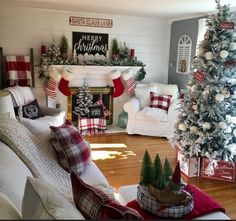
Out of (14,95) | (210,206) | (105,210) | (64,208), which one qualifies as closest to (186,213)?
(210,206)

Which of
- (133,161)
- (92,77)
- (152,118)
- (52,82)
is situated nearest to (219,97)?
(133,161)

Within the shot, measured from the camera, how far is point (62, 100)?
5562 millimetres

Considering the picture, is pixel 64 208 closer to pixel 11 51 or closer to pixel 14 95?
pixel 14 95

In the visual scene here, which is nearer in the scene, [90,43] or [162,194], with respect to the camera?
[162,194]

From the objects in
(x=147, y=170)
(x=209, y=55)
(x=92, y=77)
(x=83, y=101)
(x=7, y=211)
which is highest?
(x=209, y=55)

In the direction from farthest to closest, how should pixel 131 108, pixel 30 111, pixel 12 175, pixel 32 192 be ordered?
1. pixel 131 108
2. pixel 30 111
3. pixel 12 175
4. pixel 32 192

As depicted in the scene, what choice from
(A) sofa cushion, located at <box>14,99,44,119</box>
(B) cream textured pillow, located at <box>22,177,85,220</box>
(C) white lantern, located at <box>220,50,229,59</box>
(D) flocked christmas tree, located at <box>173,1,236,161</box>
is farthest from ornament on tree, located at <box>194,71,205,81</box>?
(B) cream textured pillow, located at <box>22,177,85,220</box>

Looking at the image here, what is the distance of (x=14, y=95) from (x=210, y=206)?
323cm

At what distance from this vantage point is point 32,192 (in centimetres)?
117

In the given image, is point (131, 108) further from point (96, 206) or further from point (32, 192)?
point (32, 192)

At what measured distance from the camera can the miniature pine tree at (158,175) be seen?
1889 mm

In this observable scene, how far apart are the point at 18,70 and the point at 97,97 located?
5.32 ft

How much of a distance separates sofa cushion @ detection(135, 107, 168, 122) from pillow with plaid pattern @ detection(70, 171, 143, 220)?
3.88 metres

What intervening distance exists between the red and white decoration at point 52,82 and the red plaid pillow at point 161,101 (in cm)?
181
